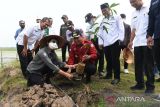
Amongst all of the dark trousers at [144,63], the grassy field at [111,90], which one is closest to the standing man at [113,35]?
the grassy field at [111,90]

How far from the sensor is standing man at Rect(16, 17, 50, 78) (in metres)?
9.84

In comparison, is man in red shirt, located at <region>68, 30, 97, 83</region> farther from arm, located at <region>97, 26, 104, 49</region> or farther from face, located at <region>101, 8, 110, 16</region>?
face, located at <region>101, 8, 110, 16</region>

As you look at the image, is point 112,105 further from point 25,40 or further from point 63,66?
point 25,40

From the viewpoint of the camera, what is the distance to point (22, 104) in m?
7.82

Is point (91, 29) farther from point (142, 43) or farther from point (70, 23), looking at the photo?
point (142, 43)

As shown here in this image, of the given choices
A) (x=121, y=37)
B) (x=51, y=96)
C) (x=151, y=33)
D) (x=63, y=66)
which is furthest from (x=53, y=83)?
(x=151, y=33)

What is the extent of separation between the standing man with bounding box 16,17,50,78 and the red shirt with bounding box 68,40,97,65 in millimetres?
1044

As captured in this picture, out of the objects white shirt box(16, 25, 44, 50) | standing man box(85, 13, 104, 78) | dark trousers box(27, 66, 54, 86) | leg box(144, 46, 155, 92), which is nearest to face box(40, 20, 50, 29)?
white shirt box(16, 25, 44, 50)

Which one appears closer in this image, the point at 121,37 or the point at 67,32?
the point at 121,37

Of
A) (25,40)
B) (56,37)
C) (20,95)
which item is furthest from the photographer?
(25,40)

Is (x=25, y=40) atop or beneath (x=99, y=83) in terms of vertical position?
atop

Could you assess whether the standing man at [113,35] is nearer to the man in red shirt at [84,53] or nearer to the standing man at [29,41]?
the man in red shirt at [84,53]

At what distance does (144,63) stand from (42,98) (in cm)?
214

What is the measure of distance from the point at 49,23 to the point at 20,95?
1.97 meters
